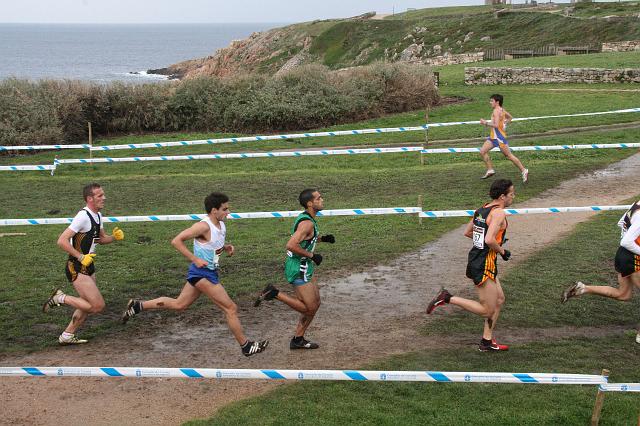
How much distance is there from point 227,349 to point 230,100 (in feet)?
64.4

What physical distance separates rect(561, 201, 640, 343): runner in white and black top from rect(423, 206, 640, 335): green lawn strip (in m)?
0.63

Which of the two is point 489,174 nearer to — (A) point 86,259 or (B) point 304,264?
(B) point 304,264

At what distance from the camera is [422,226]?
47.4 feet

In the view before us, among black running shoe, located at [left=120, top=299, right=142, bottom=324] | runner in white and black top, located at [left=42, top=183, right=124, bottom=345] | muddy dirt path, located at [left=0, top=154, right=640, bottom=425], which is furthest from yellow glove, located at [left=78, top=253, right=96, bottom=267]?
muddy dirt path, located at [left=0, top=154, right=640, bottom=425]

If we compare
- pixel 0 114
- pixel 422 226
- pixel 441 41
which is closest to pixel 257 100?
pixel 0 114

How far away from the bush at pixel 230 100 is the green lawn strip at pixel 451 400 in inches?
755

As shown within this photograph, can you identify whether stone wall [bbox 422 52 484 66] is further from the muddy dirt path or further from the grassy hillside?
the muddy dirt path

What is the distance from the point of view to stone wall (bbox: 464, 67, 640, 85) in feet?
107

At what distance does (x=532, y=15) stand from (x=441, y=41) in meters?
8.14

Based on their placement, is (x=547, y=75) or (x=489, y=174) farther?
(x=547, y=75)

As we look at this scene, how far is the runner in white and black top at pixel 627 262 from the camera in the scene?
8680mm

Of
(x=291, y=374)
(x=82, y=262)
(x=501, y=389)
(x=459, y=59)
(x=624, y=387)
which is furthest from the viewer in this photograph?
(x=459, y=59)

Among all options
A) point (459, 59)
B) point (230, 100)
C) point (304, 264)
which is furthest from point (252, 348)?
point (459, 59)

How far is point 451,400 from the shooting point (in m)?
7.55
